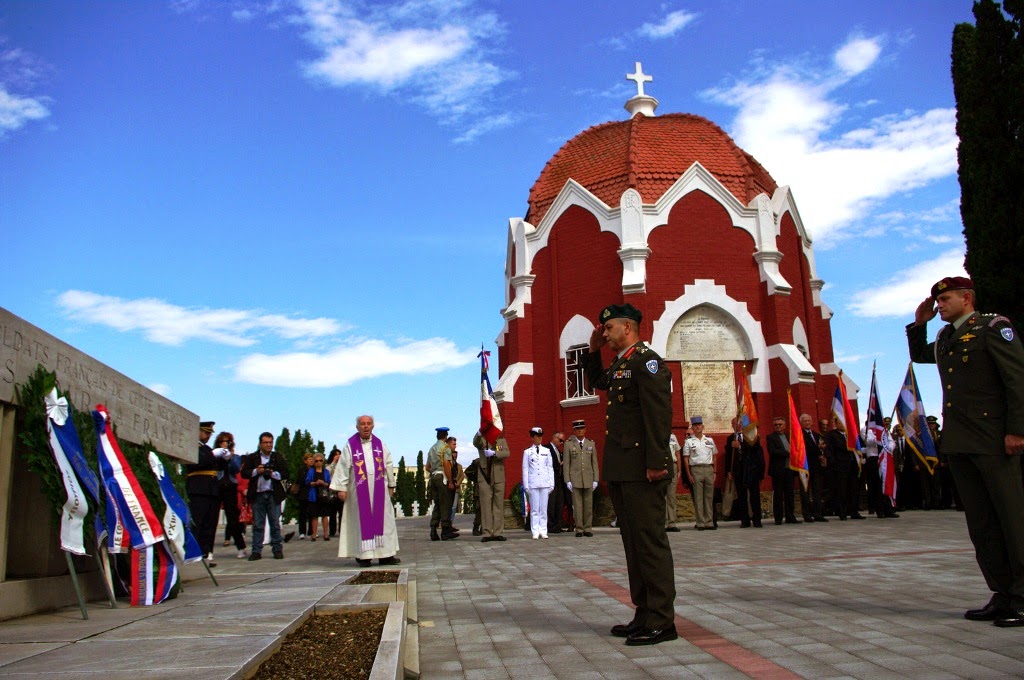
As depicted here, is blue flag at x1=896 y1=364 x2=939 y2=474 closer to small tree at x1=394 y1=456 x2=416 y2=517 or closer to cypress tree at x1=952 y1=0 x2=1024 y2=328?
cypress tree at x1=952 y1=0 x2=1024 y2=328

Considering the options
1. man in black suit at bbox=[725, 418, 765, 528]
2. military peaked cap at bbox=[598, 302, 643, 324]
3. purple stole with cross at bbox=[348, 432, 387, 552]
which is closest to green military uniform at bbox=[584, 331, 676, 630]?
military peaked cap at bbox=[598, 302, 643, 324]

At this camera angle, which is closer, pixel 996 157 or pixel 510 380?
pixel 996 157

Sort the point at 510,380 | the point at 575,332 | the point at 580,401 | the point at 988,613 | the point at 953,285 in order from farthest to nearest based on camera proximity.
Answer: the point at 510,380 → the point at 575,332 → the point at 580,401 → the point at 953,285 → the point at 988,613

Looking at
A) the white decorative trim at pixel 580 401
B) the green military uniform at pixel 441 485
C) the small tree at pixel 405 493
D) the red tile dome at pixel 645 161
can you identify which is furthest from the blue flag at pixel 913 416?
the small tree at pixel 405 493

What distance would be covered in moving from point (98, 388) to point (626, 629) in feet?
15.8

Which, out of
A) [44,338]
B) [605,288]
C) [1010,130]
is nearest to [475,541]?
[605,288]

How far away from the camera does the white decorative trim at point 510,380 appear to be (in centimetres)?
2070

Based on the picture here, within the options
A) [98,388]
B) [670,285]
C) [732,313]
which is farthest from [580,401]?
[98,388]

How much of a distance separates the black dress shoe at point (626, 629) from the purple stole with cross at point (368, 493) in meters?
5.67

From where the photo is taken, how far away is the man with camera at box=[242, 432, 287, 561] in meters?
12.3

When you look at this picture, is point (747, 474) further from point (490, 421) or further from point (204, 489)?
point (204, 489)

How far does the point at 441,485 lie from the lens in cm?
1522

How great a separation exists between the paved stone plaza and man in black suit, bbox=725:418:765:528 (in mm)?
6444

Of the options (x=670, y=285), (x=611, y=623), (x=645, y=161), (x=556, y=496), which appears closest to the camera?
(x=611, y=623)
